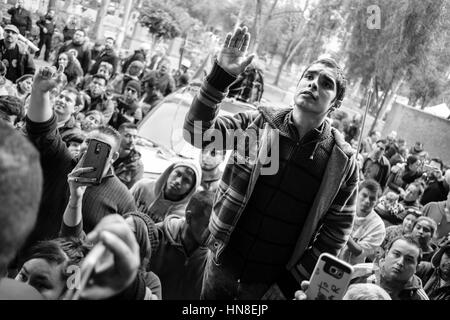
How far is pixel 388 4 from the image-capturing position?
6.13 meters

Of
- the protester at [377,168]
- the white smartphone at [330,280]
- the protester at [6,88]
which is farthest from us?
the protester at [377,168]

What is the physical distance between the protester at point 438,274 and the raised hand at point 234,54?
243 cm

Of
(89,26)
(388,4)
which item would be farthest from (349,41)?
(89,26)

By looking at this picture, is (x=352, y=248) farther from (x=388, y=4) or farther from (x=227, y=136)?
(x=388, y=4)

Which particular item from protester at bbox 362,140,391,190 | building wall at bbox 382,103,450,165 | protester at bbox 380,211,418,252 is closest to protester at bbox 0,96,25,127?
protester at bbox 380,211,418,252

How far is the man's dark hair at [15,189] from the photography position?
0.72 metres

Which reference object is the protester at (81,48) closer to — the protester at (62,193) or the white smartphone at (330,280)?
the protester at (62,193)

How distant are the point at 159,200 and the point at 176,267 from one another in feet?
1.90

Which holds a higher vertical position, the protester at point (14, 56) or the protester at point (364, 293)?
the protester at point (364, 293)

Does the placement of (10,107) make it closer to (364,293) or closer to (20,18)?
(364,293)

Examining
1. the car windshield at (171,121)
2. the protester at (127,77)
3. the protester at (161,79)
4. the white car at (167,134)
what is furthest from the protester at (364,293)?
the protester at (161,79)

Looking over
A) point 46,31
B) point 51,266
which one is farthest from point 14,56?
point 51,266

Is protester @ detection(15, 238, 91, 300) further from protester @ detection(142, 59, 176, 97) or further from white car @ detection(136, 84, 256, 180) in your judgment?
protester @ detection(142, 59, 176, 97)
